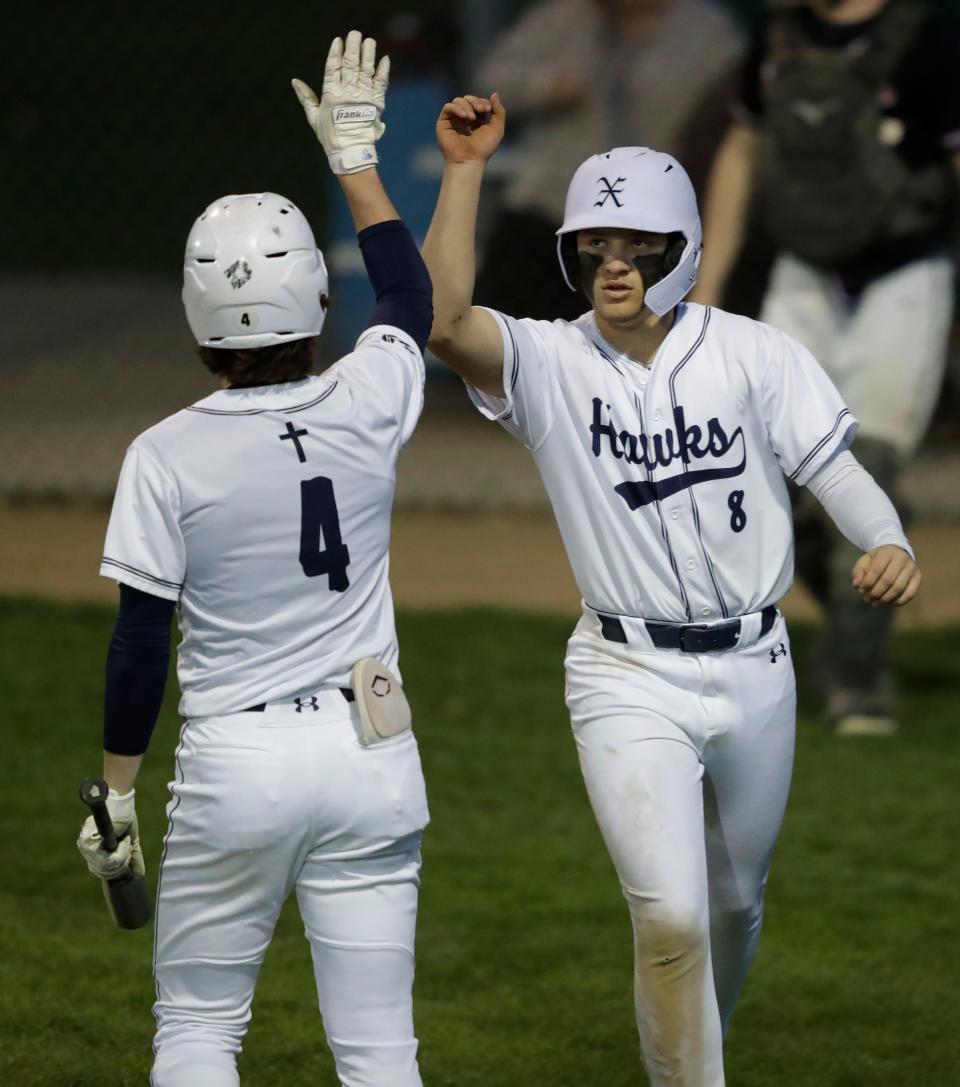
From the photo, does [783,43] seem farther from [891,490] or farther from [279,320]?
[279,320]

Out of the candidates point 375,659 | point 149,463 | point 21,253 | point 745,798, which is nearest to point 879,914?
point 745,798

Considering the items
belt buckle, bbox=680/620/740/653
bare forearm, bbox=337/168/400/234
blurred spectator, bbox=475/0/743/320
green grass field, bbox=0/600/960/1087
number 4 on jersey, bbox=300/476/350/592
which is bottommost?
green grass field, bbox=0/600/960/1087

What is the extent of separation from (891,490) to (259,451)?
13.0ft

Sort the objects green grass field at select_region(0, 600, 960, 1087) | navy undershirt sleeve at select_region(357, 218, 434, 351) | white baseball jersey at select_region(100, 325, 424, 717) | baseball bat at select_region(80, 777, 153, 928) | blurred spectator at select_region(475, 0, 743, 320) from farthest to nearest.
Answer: blurred spectator at select_region(475, 0, 743, 320)
green grass field at select_region(0, 600, 960, 1087)
navy undershirt sleeve at select_region(357, 218, 434, 351)
baseball bat at select_region(80, 777, 153, 928)
white baseball jersey at select_region(100, 325, 424, 717)

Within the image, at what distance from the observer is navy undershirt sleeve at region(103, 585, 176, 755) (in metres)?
3.25

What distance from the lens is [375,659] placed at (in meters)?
3.35

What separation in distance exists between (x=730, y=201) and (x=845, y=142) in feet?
1.34

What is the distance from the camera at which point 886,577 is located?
3.67 m

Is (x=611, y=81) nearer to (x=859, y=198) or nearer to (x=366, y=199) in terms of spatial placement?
(x=859, y=198)

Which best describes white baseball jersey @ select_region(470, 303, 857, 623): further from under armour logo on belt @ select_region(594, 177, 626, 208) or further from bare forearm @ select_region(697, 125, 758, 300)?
bare forearm @ select_region(697, 125, 758, 300)

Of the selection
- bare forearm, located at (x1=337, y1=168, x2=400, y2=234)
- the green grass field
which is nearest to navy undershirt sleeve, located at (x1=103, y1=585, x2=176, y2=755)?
bare forearm, located at (x1=337, y1=168, x2=400, y2=234)

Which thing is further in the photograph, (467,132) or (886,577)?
(467,132)

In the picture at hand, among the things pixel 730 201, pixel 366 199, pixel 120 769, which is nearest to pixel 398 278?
pixel 366 199

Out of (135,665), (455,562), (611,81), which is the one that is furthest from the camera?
(611,81)
